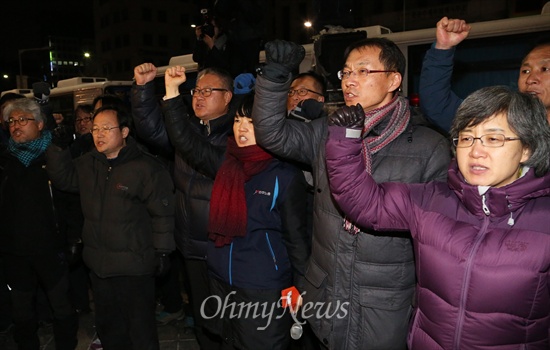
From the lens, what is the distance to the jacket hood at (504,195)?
1920 millimetres

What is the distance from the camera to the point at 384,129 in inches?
101

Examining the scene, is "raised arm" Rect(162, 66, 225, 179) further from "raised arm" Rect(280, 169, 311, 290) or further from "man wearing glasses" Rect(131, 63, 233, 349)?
"raised arm" Rect(280, 169, 311, 290)

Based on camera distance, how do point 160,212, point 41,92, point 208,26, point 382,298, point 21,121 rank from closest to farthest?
Result: point 382,298, point 160,212, point 21,121, point 41,92, point 208,26

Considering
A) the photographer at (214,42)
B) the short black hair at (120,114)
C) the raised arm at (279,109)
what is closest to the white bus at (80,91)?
the photographer at (214,42)

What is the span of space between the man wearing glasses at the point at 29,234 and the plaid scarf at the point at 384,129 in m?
2.89

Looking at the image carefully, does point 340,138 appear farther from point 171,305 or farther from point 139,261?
point 171,305

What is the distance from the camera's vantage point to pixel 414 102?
7.07 meters

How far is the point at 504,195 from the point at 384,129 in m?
0.81

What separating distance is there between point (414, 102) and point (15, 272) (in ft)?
19.0

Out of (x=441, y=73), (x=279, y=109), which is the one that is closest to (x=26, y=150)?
(x=279, y=109)

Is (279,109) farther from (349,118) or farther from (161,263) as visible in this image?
(161,263)

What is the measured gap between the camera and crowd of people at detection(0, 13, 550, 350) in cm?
197

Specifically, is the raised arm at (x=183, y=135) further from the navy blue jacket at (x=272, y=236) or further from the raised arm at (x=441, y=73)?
the raised arm at (x=441, y=73)

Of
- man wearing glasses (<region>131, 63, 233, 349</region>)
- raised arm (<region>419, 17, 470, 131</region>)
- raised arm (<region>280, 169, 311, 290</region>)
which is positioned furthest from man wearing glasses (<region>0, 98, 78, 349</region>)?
raised arm (<region>419, 17, 470, 131</region>)
